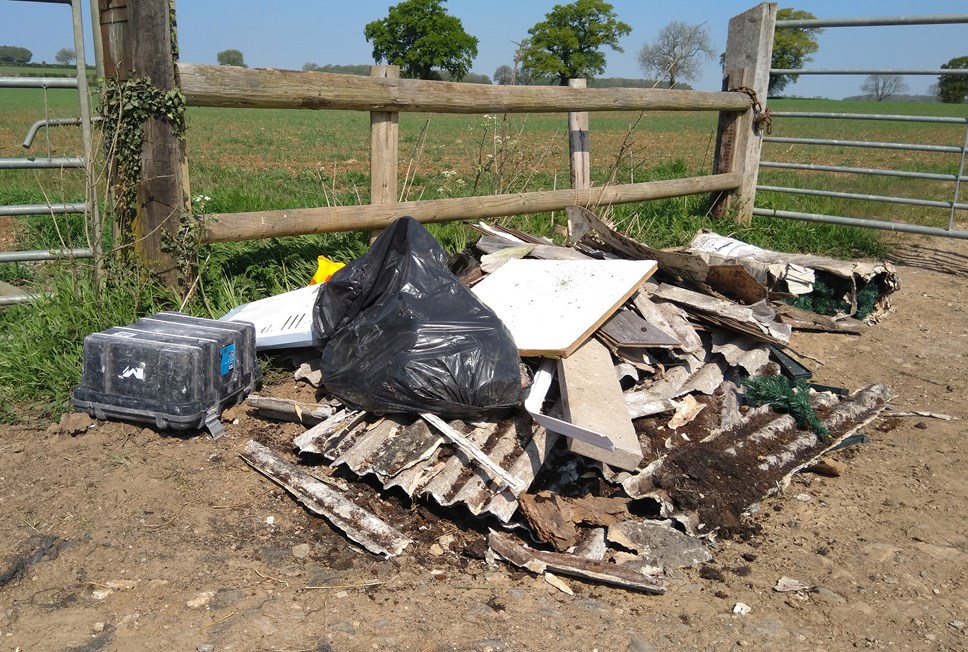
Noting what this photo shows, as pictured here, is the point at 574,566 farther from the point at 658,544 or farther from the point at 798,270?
the point at 798,270

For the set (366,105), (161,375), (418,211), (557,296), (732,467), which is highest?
(366,105)

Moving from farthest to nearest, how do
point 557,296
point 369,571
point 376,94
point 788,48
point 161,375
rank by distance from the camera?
point 788,48 < point 376,94 < point 557,296 < point 161,375 < point 369,571

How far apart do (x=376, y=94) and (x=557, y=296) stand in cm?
166

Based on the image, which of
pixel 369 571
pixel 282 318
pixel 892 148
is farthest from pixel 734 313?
pixel 892 148

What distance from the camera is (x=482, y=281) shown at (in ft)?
16.0

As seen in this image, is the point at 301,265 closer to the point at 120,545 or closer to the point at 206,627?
the point at 120,545

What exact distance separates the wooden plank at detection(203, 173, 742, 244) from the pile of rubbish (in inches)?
18.0

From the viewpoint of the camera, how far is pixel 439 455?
3.52 m

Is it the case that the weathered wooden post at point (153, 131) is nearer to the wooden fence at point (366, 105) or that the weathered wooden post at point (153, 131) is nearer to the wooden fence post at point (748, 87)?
the wooden fence at point (366, 105)

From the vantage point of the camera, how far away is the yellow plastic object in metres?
5.03

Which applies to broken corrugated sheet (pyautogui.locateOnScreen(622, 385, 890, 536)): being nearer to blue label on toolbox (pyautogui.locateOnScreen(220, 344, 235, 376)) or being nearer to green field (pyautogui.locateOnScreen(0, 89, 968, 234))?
blue label on toolbox (pyautogui.locateOnScreen(220, 344, 235, 376))

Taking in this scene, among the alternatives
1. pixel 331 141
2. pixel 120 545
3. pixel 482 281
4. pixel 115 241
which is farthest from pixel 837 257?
pixel 331 141

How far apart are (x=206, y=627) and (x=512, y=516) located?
126 centimetres

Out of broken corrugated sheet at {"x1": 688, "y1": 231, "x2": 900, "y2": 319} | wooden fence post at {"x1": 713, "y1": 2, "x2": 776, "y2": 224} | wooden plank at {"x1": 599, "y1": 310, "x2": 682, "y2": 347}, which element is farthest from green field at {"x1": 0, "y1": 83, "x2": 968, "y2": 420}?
wooden plank at {"x1": 599, "y1": 310, "x2": 682, "y2": 347}
